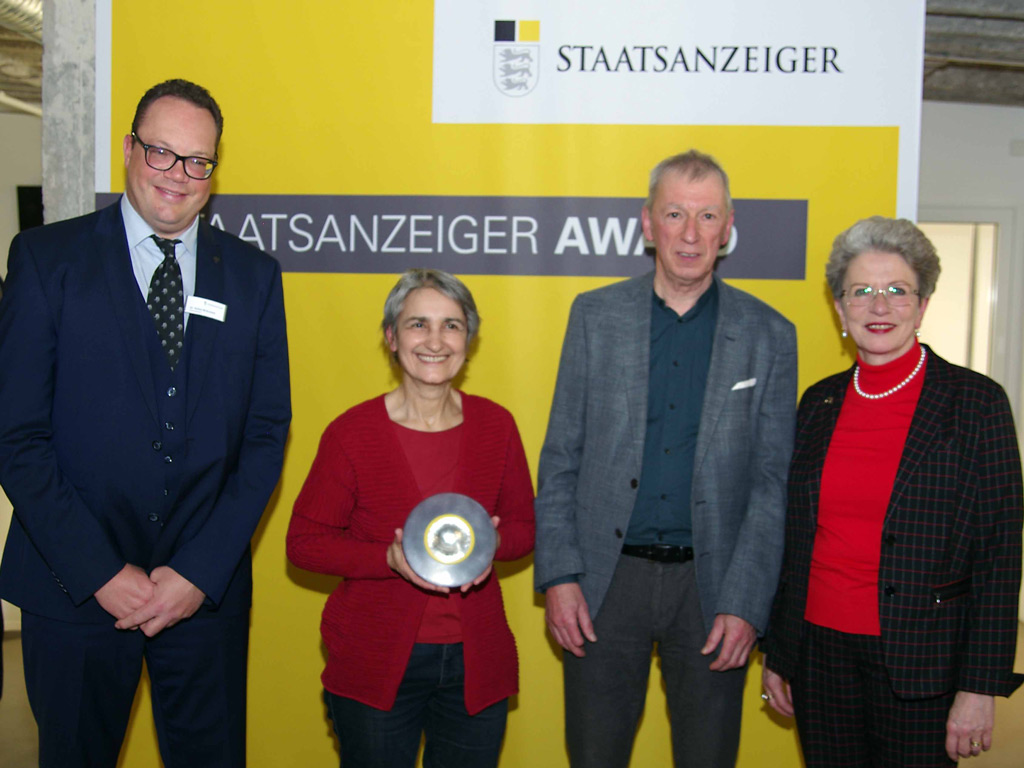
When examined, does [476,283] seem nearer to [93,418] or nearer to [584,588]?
[584,588]

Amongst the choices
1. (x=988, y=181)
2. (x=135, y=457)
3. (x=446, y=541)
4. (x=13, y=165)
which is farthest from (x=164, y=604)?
(x=988, y=181)

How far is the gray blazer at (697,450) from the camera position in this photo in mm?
2217

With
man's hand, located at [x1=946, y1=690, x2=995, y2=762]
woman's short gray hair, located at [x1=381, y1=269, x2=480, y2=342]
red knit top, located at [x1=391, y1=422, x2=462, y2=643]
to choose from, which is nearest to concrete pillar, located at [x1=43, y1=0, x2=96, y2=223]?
woman's short gray hair, located at [x1=381, y1=269, x2=480, y2=342]

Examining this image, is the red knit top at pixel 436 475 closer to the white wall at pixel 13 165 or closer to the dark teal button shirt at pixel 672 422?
the dark teal button shirt at pixel 672 422

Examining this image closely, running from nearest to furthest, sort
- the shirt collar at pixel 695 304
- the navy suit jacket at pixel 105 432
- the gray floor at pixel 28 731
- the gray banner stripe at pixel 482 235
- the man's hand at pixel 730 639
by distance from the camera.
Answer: the navy suit jacket at pixel 105 432 < the man's hand at pixel 730 639 < the shirt collar at pixel 695 304 < the gray banner stripe at pixel 482 235 < the gray floor at pixel 28 731

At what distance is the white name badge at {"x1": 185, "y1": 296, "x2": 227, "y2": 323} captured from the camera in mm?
2088

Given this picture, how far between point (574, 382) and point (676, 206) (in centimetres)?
53

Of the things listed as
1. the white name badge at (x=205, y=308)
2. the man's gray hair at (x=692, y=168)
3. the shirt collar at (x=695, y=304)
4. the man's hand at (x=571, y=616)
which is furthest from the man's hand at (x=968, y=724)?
the white name badge at (x=205, y=308)

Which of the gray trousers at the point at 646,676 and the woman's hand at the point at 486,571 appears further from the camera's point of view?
the gray trousers at the point at 646,676

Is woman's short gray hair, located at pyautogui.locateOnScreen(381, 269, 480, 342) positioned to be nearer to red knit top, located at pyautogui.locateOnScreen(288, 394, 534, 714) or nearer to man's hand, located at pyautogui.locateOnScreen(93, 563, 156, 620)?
red knit top, located at pyautogui.locateOnScreen(288, 394, 534, 714)

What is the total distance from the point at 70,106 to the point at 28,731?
282 centimetres

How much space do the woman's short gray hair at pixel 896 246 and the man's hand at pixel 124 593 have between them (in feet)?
6.06

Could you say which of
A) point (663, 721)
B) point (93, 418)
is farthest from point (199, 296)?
point (663, 721)

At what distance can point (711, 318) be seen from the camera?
2344mm
